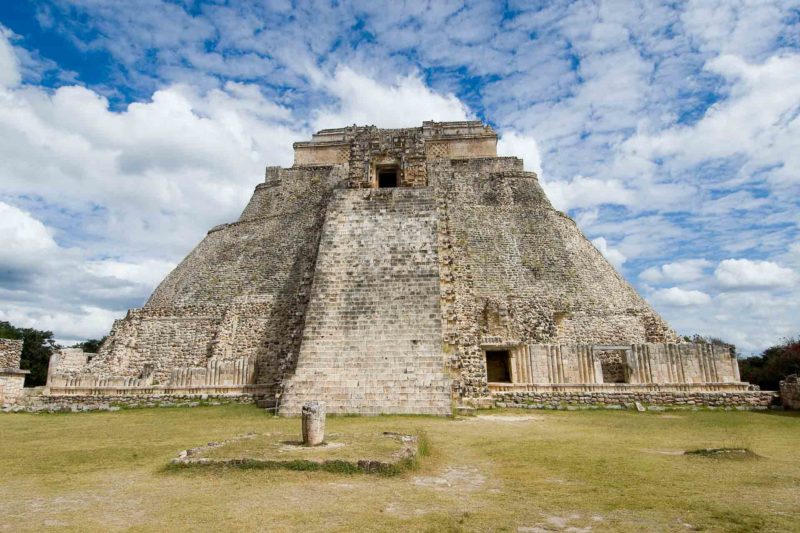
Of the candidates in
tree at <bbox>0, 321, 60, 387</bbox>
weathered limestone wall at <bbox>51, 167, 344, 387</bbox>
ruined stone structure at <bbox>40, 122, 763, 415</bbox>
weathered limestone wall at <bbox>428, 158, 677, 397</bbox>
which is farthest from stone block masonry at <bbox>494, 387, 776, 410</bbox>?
tree at <bbox>0, 321, 60, 387</bbox>

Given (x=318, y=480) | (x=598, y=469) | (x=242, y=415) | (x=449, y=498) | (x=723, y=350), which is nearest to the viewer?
(x=449, y=498)

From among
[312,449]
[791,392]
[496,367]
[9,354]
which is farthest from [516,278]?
[9,354]

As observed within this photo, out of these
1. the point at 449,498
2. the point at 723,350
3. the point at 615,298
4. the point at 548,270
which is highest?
the point at 548,270

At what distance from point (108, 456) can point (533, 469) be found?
5499mm

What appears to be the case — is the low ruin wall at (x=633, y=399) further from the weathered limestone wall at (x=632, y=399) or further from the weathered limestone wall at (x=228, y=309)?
the weathered limestone wall at (x=228, y=309)

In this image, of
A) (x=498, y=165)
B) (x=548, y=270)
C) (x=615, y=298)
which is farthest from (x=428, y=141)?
(x=615, y=298)

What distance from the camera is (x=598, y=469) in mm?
5445

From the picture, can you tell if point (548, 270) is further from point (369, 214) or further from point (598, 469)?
point (598, 469)

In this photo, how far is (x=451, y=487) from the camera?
486 cm

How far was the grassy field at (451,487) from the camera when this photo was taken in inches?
148

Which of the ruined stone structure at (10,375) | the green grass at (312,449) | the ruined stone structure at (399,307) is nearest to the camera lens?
the green grass at (312,449)

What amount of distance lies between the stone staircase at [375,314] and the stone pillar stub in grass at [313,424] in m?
3.83

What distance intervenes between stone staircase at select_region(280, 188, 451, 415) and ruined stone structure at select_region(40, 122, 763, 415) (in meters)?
0.04

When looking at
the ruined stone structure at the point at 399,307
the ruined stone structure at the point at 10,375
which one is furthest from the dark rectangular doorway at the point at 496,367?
the ruined stone structure at the point at 10,375
